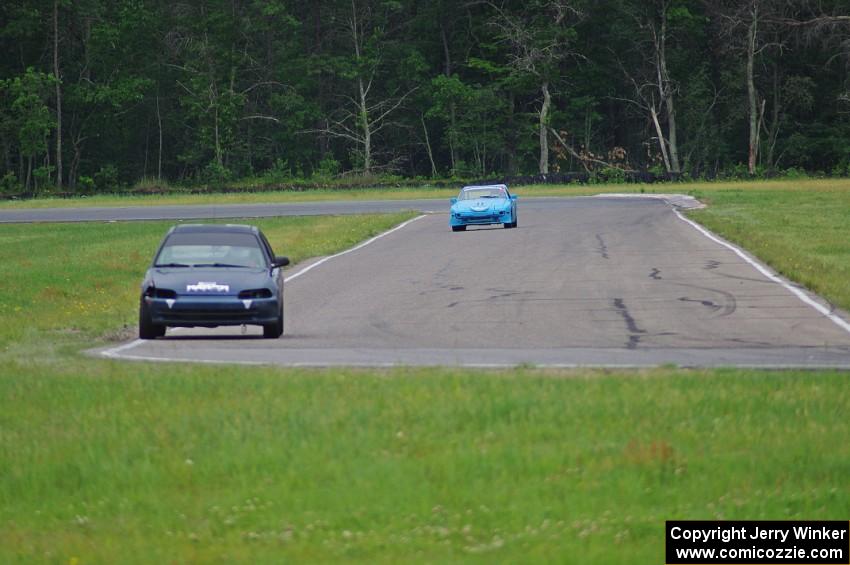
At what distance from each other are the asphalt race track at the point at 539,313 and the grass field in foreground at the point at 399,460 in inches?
77.0

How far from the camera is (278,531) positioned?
809 centimetres

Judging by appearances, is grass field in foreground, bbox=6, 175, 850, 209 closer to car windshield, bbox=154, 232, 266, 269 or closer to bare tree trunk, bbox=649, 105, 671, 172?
bare tree trunk, bbox=649, 105, 671, 172

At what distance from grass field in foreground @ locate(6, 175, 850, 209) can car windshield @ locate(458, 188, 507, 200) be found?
996 inches

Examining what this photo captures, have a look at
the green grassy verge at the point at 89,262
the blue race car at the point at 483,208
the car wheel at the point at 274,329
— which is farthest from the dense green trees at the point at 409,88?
the car wheel at the point at 274,329

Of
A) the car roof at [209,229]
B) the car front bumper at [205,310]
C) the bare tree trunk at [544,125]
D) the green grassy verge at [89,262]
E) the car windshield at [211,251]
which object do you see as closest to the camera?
the car front bumper at [205,310]

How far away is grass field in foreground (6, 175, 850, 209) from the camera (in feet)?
226

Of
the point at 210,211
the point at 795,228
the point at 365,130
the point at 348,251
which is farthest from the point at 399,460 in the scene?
the point at 365,130

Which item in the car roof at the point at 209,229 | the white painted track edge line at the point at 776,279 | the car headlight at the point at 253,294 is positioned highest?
the car roof at the point at 209,229

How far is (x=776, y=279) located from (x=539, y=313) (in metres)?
6.45

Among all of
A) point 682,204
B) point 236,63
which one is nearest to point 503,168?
point 236,63

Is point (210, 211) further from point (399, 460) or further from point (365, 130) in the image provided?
point (399, 460)

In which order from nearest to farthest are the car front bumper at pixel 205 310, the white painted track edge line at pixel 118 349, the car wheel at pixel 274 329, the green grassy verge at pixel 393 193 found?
the white painted track edge line at pixel 118 349
the car front bumper at pixel 205 310
the car wheel at pixel 274 329
the green grassy verge at pixel 393 193

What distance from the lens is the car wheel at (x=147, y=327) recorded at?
17.2m

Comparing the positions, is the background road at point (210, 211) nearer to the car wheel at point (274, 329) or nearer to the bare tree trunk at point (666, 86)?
the bare tree trunk at point (666, 86)
